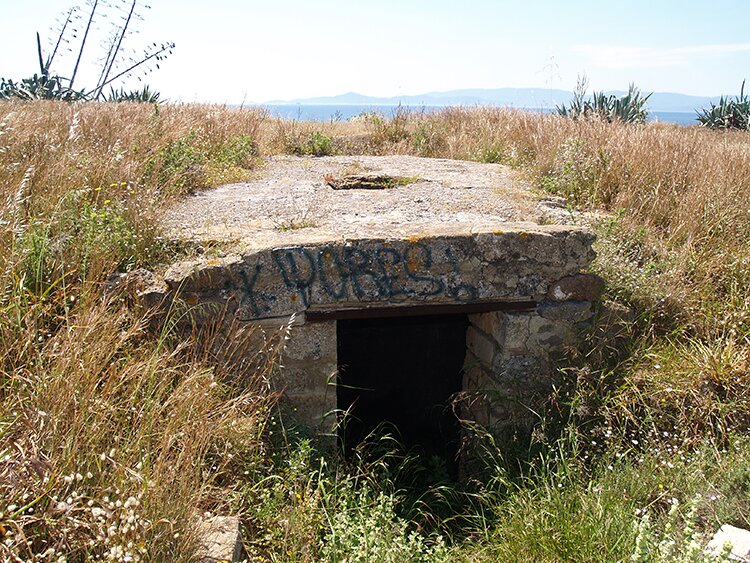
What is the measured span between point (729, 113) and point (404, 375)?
12238 mm

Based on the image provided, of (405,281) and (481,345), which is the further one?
(481,345)

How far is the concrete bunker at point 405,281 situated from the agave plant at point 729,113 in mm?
11071

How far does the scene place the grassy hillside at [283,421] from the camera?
7.01 feet

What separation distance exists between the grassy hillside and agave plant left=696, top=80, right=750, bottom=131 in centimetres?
945

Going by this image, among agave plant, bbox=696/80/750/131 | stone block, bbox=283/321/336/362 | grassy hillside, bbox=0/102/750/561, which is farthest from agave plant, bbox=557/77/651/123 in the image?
stone block, bbox=283/321/336/362

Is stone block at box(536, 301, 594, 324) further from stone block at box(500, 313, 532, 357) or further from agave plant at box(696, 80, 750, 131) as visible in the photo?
agave plant at box(696, 80, 750, 131)

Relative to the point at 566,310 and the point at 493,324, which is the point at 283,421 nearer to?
the point at 493,324

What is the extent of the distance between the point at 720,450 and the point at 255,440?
2.43 metres

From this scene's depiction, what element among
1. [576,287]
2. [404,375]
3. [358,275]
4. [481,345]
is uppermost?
[358,275]

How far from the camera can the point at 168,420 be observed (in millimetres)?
2561

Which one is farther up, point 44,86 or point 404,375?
point 44,86

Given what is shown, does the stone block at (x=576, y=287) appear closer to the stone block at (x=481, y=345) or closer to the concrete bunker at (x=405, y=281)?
the concrete bunker at (x=405, y=281)

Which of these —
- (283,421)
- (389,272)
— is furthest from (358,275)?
(283,421)

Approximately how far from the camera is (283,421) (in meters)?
3.30
